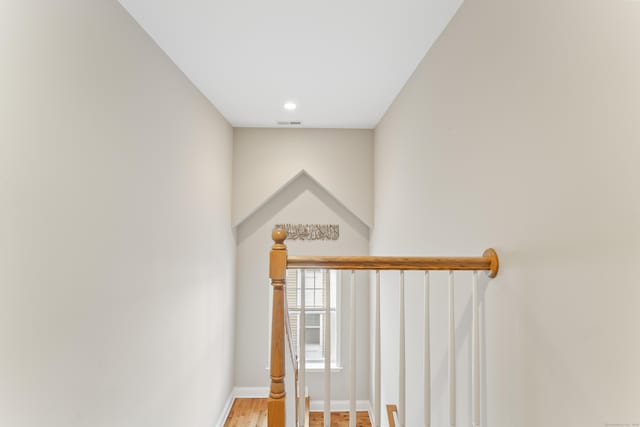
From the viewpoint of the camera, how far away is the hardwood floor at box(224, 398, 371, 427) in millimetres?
3713

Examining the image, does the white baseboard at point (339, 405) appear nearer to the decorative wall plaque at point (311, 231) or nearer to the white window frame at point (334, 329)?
the white window frame at point (334, 329)

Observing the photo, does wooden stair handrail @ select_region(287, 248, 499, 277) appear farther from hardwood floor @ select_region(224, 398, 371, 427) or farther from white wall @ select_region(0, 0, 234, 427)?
hardwood floor @ select_region(224, 398, 371, 427)

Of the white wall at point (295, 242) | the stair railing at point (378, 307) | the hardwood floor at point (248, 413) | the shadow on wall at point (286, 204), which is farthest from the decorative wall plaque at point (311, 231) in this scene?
the stair railing at point (378, 307)

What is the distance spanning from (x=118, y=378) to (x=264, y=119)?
2751 mm

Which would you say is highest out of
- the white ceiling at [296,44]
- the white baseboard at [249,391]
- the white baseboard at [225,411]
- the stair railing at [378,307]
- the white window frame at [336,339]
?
the white ceiling at [296,44]

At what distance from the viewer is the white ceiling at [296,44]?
1.84m

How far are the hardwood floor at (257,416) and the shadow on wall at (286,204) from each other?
192 centimetres

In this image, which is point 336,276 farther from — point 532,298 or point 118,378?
point 532,298

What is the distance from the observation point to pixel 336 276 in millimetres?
4340

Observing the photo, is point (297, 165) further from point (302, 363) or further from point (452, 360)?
point (452, 360)

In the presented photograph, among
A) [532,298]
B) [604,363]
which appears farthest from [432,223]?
[604,363]

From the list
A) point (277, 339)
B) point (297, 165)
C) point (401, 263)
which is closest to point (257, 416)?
point (297, 165)

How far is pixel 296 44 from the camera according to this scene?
2.21 meters

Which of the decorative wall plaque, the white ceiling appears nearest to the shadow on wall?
the decorative wall plaque
